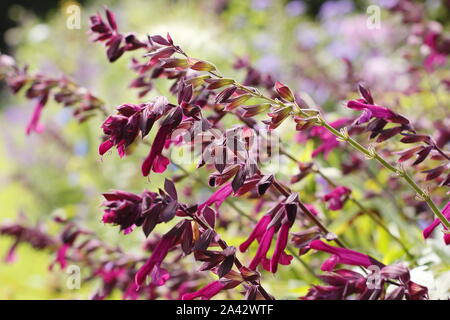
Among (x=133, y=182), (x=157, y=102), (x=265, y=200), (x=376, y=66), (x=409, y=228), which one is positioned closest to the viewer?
(x=157, y=102)

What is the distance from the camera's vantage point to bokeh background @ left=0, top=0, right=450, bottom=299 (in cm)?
176

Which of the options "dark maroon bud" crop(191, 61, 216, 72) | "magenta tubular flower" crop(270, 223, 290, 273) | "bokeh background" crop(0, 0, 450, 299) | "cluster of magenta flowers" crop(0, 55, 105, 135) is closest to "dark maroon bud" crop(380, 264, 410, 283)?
"magenta tubular flower" crop(270, 223, 290, 273)

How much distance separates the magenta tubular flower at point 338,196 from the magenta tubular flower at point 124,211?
47 cm

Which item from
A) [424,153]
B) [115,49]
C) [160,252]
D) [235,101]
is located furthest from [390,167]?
[115,49]

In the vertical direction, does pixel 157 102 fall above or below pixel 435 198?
below

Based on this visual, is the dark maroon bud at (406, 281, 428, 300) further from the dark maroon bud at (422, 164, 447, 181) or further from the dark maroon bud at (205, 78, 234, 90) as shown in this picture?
the dark maroon bud at (205, 78, 234, 90)

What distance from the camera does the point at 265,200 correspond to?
1310 millimetres

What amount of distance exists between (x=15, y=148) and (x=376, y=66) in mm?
2664

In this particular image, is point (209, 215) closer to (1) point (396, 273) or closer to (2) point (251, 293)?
(2) point (251, 293)

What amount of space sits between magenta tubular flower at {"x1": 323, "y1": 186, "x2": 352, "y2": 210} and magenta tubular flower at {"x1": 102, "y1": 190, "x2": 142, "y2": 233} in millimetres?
466

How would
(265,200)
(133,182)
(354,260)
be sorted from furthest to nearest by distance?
(133,182) → (265,200) → (354,260)

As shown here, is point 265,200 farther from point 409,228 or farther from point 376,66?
point 376,66
